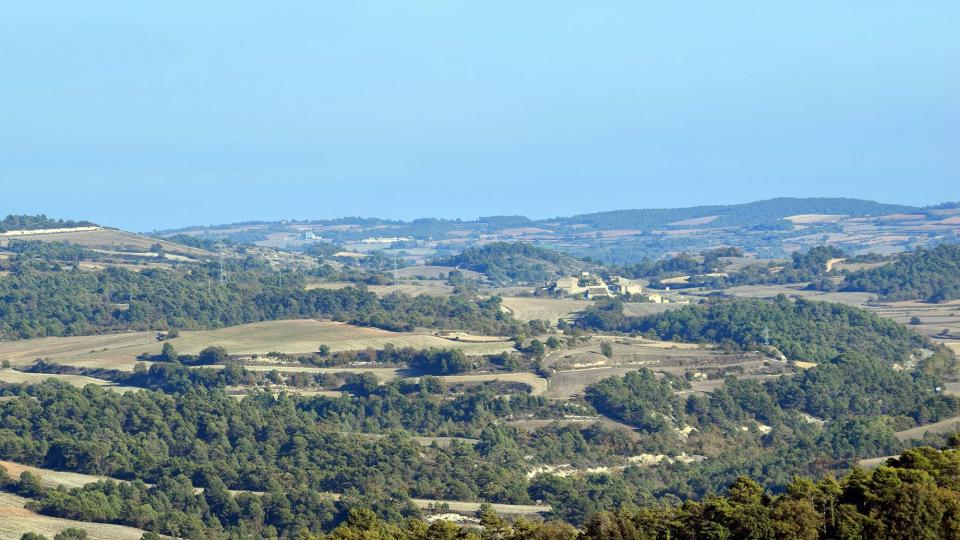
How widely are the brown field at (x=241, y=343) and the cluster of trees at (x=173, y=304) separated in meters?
5.71

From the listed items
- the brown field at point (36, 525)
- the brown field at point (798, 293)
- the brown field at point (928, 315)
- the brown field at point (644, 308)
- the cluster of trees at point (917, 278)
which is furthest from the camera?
the cluster of trees at point (917, 278)

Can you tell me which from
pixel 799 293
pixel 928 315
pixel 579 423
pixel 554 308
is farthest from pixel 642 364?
pixel 799 293

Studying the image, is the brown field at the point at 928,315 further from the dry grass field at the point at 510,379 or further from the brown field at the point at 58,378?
the brown field at the point at 58,378

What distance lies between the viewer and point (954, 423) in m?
91.8

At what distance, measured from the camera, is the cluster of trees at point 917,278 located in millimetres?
167625

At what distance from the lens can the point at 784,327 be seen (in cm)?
13562

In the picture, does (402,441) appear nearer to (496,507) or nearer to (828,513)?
(496,507)

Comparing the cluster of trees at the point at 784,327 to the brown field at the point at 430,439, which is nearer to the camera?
the brown field at the point at 430,439

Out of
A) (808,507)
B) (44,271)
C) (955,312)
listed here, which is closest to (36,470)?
(808,507)

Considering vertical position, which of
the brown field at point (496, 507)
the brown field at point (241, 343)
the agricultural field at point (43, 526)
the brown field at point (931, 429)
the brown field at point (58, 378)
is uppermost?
the brown field at point (241, 343)

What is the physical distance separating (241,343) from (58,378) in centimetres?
1524

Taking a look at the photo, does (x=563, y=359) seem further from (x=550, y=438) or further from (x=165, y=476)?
(x=165, y=476)

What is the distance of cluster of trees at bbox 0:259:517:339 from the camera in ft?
467

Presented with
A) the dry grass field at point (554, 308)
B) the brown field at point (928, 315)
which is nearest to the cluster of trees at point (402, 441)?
the brown field at point (928, 315)
